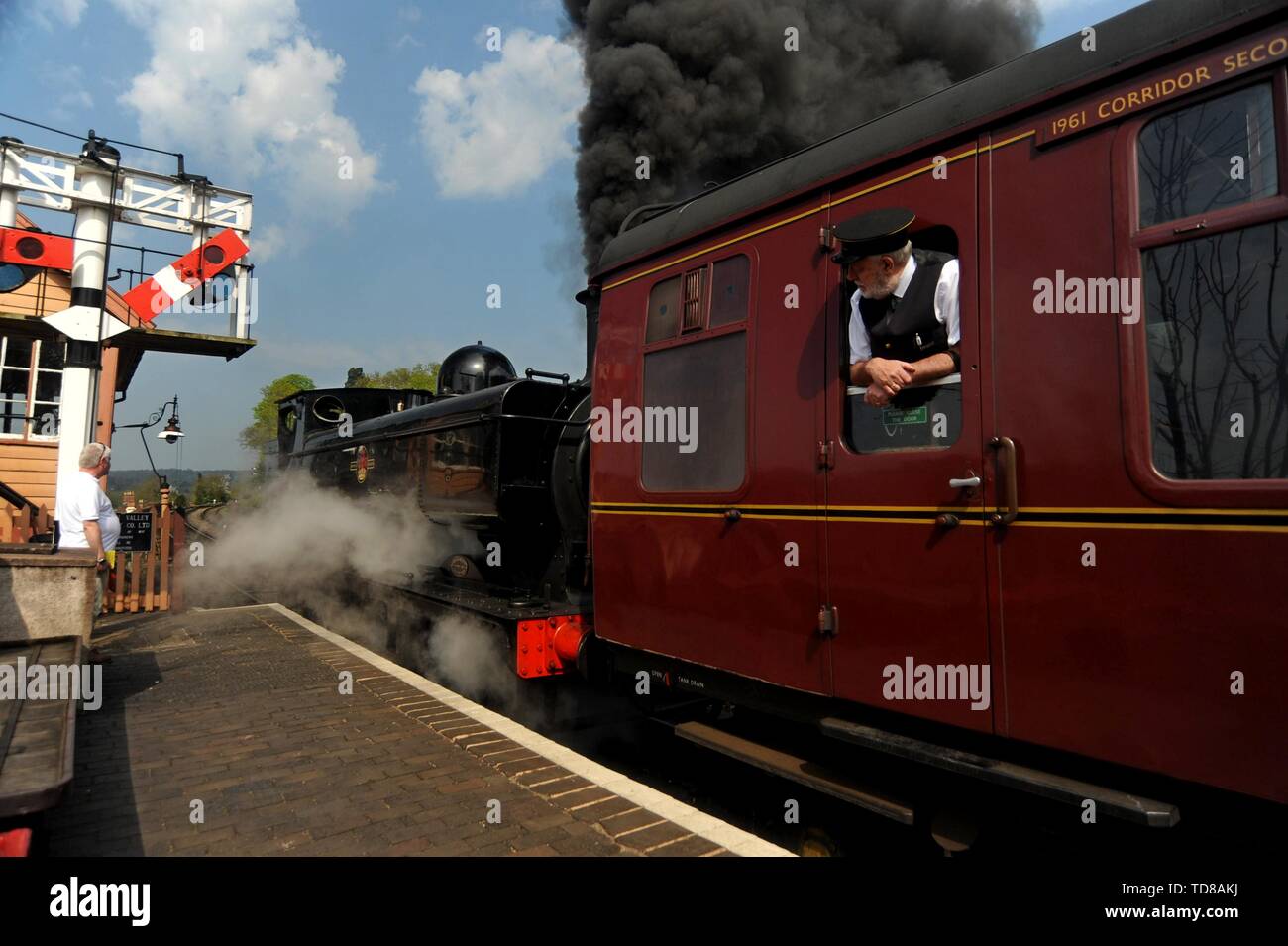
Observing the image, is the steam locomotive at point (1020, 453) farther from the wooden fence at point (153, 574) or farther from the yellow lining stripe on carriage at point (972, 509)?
the wooden fence at point (153, 574)

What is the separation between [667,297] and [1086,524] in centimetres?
244

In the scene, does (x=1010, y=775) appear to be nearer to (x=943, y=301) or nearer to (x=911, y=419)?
(x=911, y=419)

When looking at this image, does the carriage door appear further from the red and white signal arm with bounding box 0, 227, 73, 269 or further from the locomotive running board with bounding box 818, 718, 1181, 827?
the red and white signal arm with bounding box 0, 227, 73, 269

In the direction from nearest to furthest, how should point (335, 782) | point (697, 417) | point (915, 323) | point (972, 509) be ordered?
point (972, 509) → point (915, 323) → point (697, 417) → point (335, 782)

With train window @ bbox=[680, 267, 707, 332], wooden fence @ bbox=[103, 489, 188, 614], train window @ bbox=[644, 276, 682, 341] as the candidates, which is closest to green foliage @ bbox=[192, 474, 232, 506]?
wooden fence @ bbox=[103, 489, 188, 614]

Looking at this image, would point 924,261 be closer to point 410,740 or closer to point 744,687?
point 744,687

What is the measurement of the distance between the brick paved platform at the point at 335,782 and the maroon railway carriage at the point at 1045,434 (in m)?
0.93

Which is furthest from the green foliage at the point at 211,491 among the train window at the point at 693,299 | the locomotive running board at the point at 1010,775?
the locomotive running board at the point at 1010,775

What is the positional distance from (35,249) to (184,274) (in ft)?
5.11

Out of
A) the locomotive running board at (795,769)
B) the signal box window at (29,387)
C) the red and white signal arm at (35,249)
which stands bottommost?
the locomotive running board at (795,769)

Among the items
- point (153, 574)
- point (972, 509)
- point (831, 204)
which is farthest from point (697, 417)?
point (153, 574)

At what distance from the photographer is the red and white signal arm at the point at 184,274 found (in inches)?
346

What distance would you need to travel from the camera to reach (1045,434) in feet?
8.18
